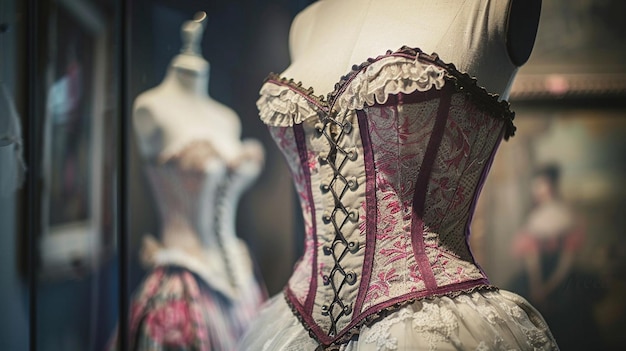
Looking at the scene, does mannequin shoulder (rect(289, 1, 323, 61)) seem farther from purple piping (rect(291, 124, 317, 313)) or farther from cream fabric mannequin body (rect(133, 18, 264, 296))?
cream fabric mannequin body (rect(133, 18, 264, 296))

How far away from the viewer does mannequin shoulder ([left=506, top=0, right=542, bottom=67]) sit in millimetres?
970

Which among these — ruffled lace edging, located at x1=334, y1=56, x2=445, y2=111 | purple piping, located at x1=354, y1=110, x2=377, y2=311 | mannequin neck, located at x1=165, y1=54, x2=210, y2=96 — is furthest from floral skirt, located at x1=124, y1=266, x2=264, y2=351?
ruffled lace edging, located at x1=334, y1=56, x2=445, y2=111

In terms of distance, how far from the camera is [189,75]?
1749 mm

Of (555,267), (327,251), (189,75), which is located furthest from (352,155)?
(189,75)

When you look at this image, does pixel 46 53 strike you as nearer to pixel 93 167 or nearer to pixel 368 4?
pixel 93 167

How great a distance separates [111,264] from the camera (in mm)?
1832

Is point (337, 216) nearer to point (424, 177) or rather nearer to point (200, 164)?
point (424, 177)

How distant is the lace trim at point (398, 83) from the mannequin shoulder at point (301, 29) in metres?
0.19

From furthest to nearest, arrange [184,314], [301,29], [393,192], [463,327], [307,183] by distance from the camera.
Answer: [184,314] < [301,29] < [307,183] < [393,192] < [463,327]

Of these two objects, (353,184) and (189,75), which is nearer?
(353,184)

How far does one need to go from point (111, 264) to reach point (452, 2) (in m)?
1.22

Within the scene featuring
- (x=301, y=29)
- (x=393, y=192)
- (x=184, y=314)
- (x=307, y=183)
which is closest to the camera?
(x=393, y=192)

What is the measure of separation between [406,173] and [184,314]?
96 cm

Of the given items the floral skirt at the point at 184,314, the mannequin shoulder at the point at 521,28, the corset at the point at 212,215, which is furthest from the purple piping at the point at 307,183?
the corset at the point at 212,215
